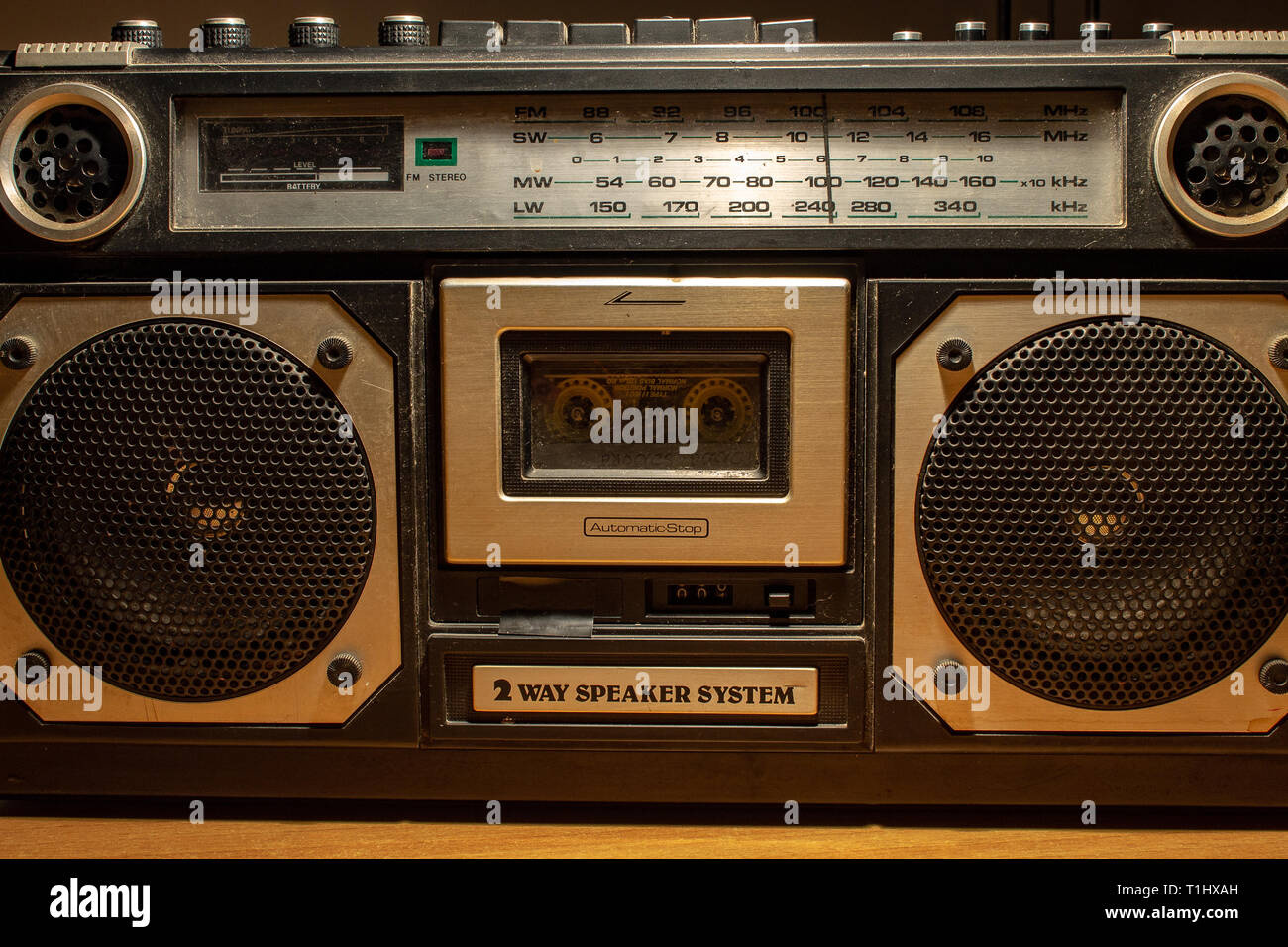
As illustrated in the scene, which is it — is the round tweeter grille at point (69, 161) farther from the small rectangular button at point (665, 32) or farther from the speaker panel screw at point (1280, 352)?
the speaker panel screw at point (1280, 352)

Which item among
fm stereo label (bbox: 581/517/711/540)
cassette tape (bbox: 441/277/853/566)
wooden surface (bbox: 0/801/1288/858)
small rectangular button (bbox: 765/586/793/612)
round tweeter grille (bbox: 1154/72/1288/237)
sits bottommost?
wooden surface (bbox: 0/801/1288/858)

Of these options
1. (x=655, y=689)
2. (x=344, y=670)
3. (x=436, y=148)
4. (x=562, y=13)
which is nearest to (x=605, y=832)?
(x=655, y=689)

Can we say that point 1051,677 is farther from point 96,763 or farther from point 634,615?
point 96,763

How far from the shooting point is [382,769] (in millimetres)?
639

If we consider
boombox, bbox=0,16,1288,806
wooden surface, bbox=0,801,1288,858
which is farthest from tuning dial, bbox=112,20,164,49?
wooden surface, bbox=0,801,1288,858

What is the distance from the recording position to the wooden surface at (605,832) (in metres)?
0.60

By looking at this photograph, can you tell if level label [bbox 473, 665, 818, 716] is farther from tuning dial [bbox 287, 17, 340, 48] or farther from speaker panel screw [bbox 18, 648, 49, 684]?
tuning dial [bbox 287, 17, 340, 48]

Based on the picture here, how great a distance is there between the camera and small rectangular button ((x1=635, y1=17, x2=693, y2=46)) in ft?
1.99

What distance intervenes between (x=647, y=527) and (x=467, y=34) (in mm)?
352

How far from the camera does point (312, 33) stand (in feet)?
1.99

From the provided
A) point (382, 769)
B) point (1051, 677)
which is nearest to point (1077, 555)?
point (1051, 677)

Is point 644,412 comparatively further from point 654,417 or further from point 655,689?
point 655,689

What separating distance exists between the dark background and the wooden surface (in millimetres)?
756
